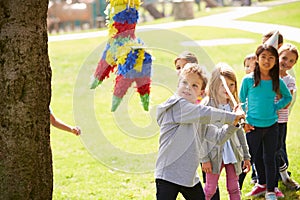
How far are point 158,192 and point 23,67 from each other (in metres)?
1.10

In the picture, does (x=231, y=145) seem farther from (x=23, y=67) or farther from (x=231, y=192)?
(x=23, y=67)

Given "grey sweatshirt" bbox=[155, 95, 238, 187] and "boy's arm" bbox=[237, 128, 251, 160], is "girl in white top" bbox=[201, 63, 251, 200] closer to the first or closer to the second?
"boy's arm" bbox=[237, 128, 251, 160]

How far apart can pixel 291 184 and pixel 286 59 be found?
1067 millimetres

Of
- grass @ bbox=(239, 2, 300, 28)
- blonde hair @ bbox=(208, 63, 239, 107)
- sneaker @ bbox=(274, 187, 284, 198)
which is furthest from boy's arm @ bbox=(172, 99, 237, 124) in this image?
grass @ bbox=(239, 2, 300, 28)

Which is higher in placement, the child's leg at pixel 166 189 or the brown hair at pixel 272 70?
the brown hair at pixel 272 70

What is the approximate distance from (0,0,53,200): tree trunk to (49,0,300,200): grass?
0.34 meters

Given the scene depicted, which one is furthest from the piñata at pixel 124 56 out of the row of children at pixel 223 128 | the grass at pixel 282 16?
the grass at pixel 282 16

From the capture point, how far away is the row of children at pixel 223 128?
369cm

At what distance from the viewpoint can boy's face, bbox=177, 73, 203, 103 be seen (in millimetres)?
3678

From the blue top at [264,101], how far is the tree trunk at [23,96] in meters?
1.90

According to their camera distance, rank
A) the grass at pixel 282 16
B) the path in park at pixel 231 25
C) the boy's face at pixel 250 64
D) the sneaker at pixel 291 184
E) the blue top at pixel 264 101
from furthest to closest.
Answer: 1. the grass at pixel 282 16
2. the path in park at pixel 231 25
3. the sneaker at pixel 291 184
4. the boy's face at pixel 250 64
5. the blue top at pixel 264 101

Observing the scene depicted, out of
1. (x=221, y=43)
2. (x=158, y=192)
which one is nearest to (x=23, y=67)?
(x=158, y=192)

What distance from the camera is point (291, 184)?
530 centimetres

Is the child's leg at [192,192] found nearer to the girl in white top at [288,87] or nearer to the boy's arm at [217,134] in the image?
the boy's arm at [217,134]
